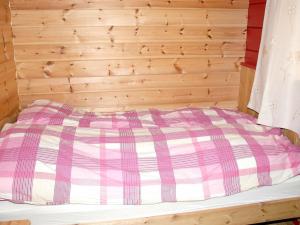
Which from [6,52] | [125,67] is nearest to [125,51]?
[125,67]

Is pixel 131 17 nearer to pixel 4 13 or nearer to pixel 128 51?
pixel 128 51

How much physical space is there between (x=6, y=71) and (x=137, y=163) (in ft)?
4.52

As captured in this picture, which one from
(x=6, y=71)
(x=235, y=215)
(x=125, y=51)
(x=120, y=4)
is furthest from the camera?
(x=125, y=51)

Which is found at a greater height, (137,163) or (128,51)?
(128,51)

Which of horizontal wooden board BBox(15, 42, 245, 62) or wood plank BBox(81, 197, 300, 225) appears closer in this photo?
wood plank BBox(81, 197, 300, 225)

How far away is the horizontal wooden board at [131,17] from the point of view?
102 inches

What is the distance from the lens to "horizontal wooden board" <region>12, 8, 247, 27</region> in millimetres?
2578

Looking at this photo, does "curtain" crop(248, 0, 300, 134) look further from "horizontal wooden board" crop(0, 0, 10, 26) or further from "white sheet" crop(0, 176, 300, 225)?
"horizontal wooden board" crop(0, 0, 10, 26)

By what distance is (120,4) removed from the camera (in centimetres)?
265

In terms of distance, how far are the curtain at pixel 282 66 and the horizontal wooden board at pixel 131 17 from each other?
0.64 meters

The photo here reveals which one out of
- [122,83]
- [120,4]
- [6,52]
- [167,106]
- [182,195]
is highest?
[120,4]

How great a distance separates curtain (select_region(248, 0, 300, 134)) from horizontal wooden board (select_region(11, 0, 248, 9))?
647 mm

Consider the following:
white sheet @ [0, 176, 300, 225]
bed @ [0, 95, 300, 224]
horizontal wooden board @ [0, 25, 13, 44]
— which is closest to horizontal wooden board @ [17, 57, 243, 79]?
horizontal wooden board @ [0, 25, 13, 44]

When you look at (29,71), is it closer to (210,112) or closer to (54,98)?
(54,98)
